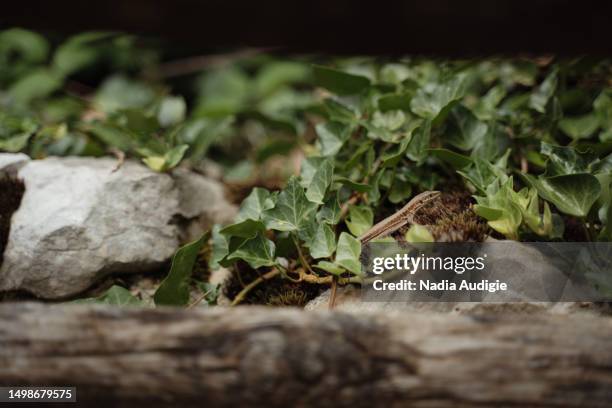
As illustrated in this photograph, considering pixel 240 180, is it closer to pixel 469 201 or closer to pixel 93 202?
pixel 93 202

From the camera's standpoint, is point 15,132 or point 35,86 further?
point 35,86

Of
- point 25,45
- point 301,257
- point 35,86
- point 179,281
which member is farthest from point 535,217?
point 25,45

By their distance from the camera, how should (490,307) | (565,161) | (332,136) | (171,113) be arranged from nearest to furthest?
(490,307) < (565,161) < (332,136) < (171,113)

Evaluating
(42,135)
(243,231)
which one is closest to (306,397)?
(243,231)

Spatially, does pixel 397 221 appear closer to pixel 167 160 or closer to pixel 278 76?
pixel 167 160

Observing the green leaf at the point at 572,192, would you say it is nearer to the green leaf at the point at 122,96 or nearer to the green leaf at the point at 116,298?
the green leaf at the point at 116,298

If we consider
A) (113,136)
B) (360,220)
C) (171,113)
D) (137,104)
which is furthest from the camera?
(137,104)
